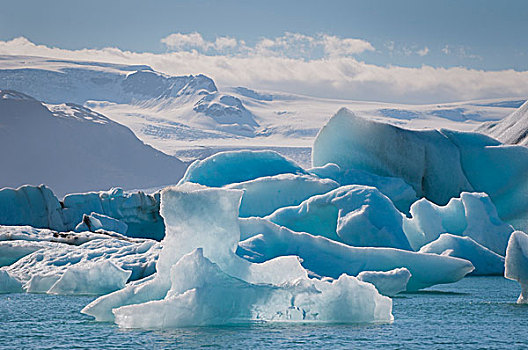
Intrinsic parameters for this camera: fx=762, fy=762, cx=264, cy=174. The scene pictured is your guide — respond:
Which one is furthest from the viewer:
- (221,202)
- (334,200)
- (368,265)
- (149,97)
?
(149,97)

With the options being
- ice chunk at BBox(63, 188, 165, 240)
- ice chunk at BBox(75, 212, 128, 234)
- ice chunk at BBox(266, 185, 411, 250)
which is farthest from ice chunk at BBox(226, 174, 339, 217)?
ice chunk at BBox(63, 188, 165, 240)

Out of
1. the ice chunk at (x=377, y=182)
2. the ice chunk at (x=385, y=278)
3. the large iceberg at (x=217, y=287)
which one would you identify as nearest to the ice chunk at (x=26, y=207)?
the ice chunk at (x=377, y=182)

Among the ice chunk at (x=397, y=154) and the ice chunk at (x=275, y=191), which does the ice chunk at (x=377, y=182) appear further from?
the ice chunk at (x=275, y=191)

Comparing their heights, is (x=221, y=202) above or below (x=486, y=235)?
above

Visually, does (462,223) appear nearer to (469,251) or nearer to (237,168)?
(469,251)

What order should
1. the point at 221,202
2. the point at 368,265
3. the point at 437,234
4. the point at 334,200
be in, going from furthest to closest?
the point at 437,234
the point at 334,200
the point at 368,265
the point at 221,202

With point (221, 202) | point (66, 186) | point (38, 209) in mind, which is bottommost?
point (66, 186)

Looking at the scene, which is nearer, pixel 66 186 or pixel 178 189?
pixel 178 189

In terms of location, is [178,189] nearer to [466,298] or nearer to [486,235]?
[466,298]

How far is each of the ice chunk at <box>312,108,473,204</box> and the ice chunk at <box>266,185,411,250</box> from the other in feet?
15.4

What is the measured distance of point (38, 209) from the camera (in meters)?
17.6

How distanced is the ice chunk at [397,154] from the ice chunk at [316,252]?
7.62 metres

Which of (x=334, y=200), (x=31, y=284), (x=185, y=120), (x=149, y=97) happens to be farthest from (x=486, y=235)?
(x=149, y=97)

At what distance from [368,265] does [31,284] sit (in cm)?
491
